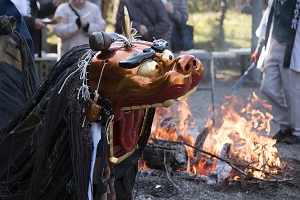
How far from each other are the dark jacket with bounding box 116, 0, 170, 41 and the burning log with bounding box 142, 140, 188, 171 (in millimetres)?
2968

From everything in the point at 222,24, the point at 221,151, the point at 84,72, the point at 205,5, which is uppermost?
the point at 84,72

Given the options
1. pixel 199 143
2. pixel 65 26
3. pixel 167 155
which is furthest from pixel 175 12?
pixel 167 155

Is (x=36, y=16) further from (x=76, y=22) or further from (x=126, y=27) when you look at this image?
(x=126, y=27)

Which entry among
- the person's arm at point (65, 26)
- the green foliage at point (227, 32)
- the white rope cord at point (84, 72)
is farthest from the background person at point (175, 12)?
the white rope cord at point (84, 72)

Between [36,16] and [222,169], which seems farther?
[36,16]

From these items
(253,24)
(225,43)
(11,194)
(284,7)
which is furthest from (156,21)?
(11,194)

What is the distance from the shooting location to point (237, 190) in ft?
16.3

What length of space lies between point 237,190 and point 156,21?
3750 millimetres

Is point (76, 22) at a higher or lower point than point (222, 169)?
higher

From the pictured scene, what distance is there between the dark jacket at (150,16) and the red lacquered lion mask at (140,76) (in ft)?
17.3

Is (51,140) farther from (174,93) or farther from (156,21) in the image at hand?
(156,21)

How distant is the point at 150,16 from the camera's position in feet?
26.8

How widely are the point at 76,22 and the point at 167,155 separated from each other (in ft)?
11.1

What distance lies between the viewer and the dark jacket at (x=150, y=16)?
26.3 feet
